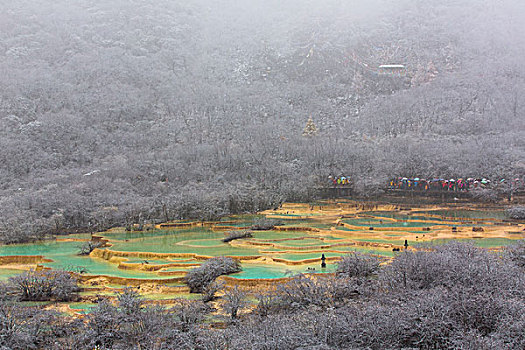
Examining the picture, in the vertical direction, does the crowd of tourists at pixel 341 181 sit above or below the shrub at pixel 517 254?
above

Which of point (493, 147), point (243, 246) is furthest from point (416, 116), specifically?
point (243, 246)

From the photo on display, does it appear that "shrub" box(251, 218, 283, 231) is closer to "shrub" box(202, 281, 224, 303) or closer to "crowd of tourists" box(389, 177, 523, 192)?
"shrub" box(202, 281, 224, 303)

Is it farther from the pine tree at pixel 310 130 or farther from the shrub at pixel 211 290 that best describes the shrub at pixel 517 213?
the pine tree at pixel 310 130

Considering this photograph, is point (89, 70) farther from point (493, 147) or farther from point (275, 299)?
point (275, 299)

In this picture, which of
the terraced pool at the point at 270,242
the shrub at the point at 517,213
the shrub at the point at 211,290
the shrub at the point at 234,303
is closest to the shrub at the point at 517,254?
the terraced pool at the point at 270,242

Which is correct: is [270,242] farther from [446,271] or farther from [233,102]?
[233,102]
